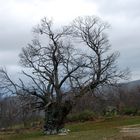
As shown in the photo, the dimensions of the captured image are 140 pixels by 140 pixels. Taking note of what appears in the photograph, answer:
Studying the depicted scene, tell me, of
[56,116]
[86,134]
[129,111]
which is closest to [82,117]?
[129,111]

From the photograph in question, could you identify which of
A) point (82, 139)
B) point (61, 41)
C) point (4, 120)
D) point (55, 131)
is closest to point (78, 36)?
point (61, 41)

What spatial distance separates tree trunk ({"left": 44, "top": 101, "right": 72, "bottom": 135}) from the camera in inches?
1586

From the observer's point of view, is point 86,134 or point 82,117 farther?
point 82,117

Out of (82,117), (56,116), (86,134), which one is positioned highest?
(82,117)

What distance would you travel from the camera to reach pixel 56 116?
134 ft

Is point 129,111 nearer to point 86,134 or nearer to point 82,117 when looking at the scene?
point 82,117

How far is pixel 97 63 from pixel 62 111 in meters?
6.28

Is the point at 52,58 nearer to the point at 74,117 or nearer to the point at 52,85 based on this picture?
the point at 52,85

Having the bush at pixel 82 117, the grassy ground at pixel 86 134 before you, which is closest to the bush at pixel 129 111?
the bush at pixel 82 117

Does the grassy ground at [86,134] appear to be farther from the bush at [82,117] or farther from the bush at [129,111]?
the bush at [129,111]

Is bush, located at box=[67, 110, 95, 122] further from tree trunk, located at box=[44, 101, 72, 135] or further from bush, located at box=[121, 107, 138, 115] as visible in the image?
tree trunk, located at box=[44, 101, 72, 135]

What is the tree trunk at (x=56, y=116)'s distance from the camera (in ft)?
132

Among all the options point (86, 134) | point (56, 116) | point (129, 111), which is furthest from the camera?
point (129, 111)

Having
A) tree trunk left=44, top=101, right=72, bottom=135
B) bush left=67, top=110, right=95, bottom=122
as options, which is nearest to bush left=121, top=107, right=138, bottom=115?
bush left=67, top=110, right=95, bottom=122
